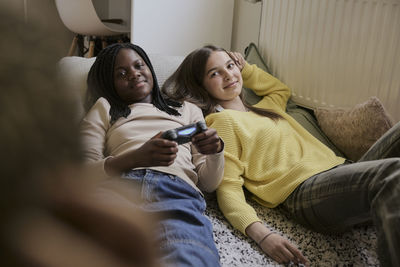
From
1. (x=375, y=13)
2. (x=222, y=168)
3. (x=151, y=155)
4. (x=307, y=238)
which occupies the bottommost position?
(x=307, y=238)

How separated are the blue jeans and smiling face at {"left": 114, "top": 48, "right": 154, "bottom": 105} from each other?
29cm

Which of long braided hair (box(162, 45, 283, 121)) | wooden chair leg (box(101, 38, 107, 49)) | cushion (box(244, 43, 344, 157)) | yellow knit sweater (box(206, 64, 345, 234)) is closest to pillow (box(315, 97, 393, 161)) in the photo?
cushion (box(244, 43, 344, 157))

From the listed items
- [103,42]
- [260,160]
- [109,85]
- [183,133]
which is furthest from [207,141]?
[103,42]

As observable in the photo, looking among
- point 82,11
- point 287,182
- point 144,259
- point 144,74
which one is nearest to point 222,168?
point 287,182

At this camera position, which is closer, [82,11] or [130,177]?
[130,177]

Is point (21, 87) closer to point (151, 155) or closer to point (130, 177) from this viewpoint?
point (151, 155)

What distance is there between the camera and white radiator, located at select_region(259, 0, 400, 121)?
1.73 metres

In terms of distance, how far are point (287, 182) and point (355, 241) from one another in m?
0.25

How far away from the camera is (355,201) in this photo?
116 cm

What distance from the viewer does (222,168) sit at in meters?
1.30

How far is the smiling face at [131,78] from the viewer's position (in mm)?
1379

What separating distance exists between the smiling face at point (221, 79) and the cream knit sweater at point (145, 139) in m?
0.23

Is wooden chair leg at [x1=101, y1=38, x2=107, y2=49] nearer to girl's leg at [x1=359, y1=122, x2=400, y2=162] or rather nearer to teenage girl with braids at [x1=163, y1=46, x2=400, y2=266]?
teenage girl with braids at [x1=163, y1=46, x2=400, y2=266]

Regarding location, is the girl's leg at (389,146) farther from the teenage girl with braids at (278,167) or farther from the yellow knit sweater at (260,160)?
the yellow knit sweater at (260,160)
